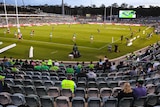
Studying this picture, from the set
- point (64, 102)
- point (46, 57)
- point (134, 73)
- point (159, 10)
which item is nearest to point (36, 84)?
point (64, 102)

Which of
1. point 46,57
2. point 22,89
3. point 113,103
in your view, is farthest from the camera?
point 46,57

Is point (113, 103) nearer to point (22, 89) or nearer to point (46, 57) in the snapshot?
point (22, 89)

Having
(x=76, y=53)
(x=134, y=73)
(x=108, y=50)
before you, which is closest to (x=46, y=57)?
(x=76, y=53)

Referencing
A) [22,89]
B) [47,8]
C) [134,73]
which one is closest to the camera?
[22,89]

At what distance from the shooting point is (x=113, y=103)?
7730mm

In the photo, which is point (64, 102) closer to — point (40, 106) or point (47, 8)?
point (40, 106)

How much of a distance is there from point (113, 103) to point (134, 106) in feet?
2.78

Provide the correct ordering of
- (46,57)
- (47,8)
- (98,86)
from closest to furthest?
1. (98,86)
2. (46,57)
3. (47,8)

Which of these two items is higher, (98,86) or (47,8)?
(47,8)

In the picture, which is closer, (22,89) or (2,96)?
(2,96)

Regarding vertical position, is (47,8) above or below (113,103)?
above

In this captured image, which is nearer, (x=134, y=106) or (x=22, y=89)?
(x=134, y=106)

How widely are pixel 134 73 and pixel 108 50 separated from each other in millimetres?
17011

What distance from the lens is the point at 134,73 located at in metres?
13.5
